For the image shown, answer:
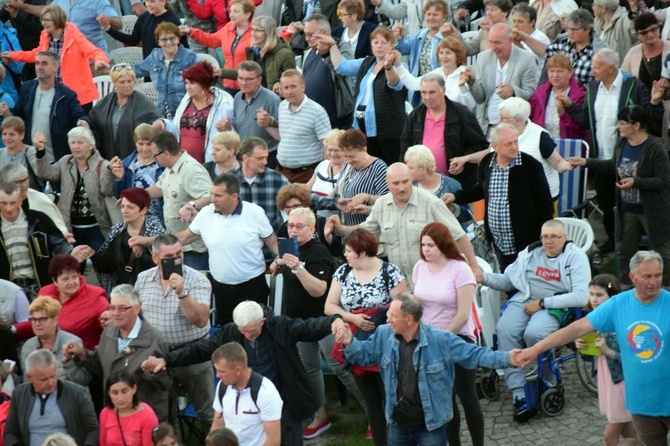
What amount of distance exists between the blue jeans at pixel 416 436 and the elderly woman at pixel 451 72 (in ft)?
14.7

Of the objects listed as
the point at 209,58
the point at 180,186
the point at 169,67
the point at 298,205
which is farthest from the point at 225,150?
the point at 209,58

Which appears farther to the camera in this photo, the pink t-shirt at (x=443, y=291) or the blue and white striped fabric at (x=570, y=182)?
the blue and white striped fabric at (x=570, y=182)

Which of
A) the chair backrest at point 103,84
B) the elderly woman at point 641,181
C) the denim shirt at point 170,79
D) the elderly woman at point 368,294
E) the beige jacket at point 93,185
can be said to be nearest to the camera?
the elderly woman at point 368,294

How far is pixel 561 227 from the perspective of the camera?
10.0m

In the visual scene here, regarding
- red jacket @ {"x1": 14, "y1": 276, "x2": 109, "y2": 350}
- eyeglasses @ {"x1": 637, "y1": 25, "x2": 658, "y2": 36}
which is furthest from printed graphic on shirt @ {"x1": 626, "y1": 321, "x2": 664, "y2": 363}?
eyeglasses @ {"x1": 637, "y1": 25, "x2": 658, "y2": 36}

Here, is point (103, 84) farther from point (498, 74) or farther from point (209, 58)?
point (498, 74)

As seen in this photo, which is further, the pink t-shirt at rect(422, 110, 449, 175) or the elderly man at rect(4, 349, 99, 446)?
the pink t-shirt at rect(422, 110, 449, 175)

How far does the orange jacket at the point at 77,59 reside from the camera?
14.2 metres

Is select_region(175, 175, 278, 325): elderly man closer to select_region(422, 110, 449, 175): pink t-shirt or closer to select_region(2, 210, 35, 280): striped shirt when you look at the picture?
select_region(2, 210, 35, 280): striped shirt

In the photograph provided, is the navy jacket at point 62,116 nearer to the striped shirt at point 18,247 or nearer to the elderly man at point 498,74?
the striped shirt at point 18,247

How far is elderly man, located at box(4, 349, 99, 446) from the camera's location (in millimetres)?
8914

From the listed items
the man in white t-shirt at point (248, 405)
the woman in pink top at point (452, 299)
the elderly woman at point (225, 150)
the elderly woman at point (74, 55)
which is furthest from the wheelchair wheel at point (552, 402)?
the elderly woman at point (74, 55)

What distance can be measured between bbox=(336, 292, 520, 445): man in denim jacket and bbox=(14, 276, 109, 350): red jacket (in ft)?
7.21

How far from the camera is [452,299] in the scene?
9.21m
